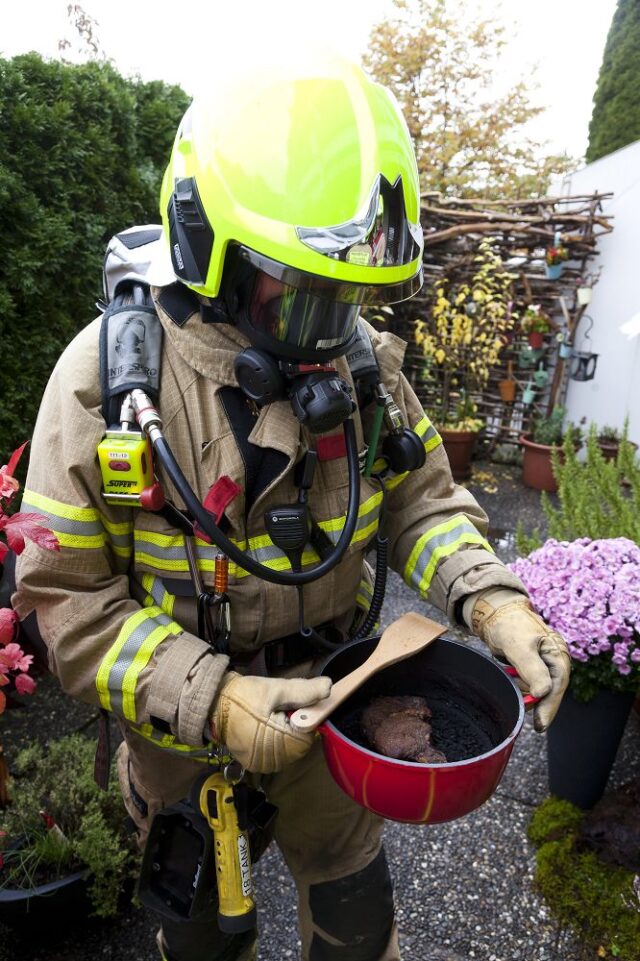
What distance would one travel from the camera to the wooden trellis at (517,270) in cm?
675

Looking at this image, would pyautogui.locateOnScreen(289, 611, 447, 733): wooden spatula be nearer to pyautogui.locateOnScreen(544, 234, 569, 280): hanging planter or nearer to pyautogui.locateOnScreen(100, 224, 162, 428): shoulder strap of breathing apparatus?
pyautogui.locateOnScreen(100, 224, 162, 428): shoulder strap of breathing apparatus

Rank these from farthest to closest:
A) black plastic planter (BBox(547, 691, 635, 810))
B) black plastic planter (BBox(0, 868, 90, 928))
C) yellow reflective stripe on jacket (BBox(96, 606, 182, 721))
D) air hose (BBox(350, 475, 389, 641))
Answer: black plastic planter (BBox(547, 691, 635, 810))
black plastic planter (BBox(0, 868, 90, 928))
air hose (BBox(350, 475, 389, 641))
yellow reflective stripe on jacket (BBox(96, 606, 182, 721))

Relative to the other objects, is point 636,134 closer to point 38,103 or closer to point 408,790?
point 38,103

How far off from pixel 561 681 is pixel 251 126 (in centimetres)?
129

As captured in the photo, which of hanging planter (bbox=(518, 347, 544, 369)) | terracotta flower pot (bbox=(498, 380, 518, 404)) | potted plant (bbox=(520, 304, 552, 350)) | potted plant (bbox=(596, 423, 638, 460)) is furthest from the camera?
terracotta flower pot (bbox=(498, 380, 518, 404))

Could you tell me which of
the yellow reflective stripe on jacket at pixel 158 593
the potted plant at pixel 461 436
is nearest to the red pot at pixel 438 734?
the yellow reflective stripe on jacket at pixel 158 593

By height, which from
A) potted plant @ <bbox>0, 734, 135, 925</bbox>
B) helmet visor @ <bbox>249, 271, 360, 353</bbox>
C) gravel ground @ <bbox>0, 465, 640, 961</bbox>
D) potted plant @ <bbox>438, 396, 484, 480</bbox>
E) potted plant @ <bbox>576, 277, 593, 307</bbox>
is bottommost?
gravel ground @ <bbox>0, 465, 640, 961</bbox>

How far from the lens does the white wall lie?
20.9ft

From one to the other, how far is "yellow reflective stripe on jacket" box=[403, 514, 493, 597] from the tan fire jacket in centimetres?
12

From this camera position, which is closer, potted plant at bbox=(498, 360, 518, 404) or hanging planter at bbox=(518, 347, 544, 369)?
hanging planter at bbox=(518, 347, 544, 369)

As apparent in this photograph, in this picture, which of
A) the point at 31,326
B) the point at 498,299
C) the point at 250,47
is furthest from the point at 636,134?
the point at 250,47

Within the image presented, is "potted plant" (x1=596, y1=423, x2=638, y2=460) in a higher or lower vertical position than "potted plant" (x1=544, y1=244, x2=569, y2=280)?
lower

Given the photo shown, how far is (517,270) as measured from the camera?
7.09 metres

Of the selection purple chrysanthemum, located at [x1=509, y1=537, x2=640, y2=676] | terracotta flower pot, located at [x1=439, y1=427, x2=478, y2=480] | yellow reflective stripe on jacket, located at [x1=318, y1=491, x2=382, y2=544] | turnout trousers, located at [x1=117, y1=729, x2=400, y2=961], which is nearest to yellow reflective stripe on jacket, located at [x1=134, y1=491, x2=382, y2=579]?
yellow reflective stripe on jacket, located at [x1=318, y1=491, x2=382, y2=544]
